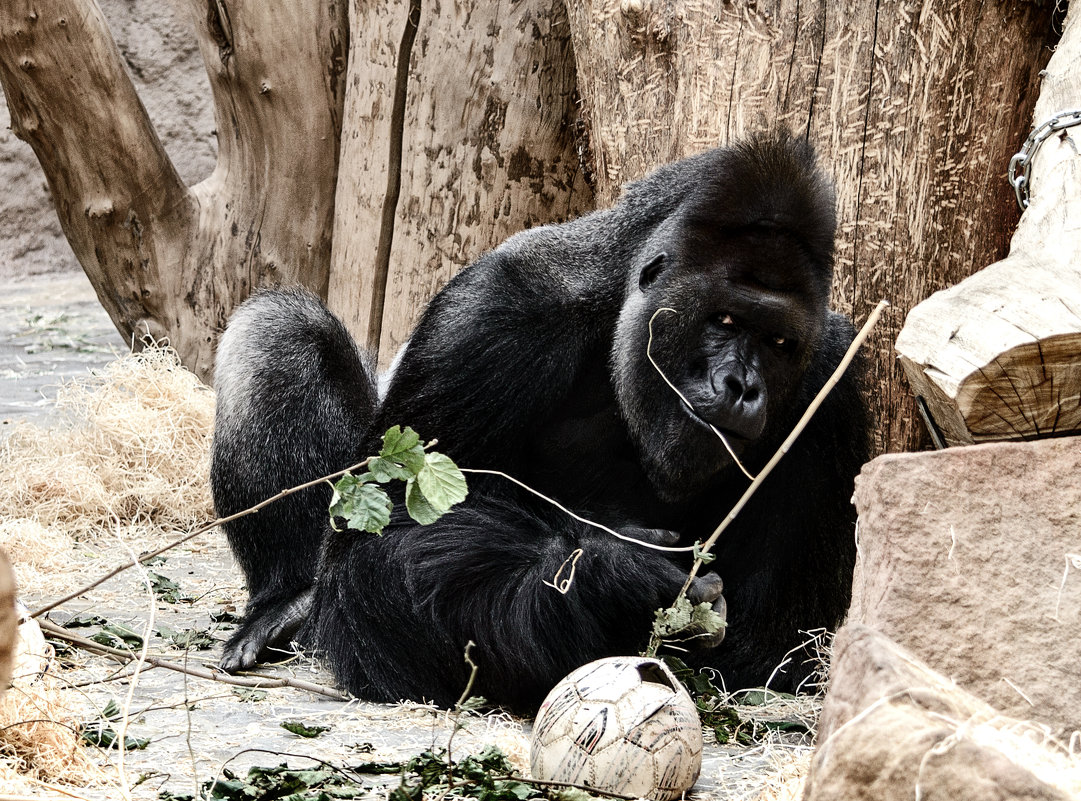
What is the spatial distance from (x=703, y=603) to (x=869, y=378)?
1360 mm

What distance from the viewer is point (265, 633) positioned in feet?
12.1

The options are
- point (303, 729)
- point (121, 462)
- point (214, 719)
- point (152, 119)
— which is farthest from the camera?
point (152, 119)

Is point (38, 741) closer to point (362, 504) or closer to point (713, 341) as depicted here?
point (362, 504)

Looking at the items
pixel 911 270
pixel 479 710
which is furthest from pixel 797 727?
pixel 911 270

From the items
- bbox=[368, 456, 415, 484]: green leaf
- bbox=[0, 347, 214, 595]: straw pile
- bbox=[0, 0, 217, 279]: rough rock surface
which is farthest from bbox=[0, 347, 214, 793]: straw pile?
bbox=[0, 0, 217, 279]: rough rock surface

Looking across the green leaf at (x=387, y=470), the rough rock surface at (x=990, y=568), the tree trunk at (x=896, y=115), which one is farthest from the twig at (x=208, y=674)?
the tree trunk at (x=896, y=115)

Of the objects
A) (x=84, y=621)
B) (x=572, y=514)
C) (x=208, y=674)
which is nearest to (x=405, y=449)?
(x=572, y=514)

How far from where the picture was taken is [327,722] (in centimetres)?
305

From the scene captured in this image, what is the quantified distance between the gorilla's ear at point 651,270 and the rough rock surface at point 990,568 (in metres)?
1.00

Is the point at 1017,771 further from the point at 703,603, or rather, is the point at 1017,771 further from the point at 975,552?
the point at 703,603

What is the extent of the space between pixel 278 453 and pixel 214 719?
99 centimetres

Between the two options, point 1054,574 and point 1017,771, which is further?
point 1054,574

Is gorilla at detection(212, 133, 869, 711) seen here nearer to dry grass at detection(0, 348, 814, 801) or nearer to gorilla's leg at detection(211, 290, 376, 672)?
gorilla's leg at detection(211, 290, 376, 672)

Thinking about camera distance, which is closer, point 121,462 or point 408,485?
point 408,485
